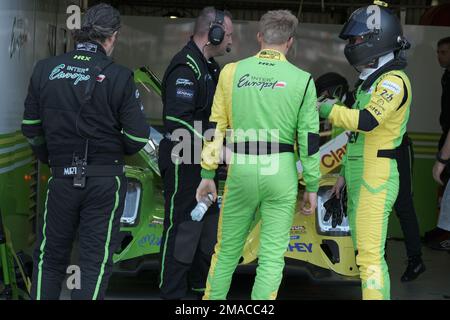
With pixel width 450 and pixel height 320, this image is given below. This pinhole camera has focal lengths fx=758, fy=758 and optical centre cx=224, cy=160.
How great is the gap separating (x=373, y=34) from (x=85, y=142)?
5.78 feet

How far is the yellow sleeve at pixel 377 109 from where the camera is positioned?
4.11 meters

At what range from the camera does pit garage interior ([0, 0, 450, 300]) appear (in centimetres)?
505

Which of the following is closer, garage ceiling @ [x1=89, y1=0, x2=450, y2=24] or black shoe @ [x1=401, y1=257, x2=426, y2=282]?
black shoe @ [x1=401, y1=257, x2=426, y2=282]

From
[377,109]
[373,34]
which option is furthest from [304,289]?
[373,34]

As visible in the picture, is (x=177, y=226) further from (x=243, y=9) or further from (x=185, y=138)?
(x=243, y=9)

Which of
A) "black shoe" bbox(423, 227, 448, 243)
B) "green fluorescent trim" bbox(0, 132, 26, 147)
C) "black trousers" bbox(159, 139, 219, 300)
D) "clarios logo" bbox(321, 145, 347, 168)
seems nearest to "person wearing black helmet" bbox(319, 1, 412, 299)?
"black trousers" bbox(159, 139, 219, 300)

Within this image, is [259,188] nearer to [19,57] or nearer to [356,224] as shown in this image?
[356,224]

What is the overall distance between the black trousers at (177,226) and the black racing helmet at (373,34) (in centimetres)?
124

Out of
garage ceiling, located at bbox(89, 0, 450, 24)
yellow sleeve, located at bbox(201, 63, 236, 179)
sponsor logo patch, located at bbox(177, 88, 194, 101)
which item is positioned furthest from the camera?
garage ceiling, located at bbox(89, 0, 450, 24)

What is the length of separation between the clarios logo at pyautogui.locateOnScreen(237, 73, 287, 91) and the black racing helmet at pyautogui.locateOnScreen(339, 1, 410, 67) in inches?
26.9

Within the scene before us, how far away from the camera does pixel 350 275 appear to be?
4949 mm

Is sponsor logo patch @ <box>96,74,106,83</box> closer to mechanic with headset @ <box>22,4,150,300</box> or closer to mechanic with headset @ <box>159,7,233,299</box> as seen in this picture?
mechanic with headset @ <box>22,4,150,300</box>

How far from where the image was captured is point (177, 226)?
15.8 feet
